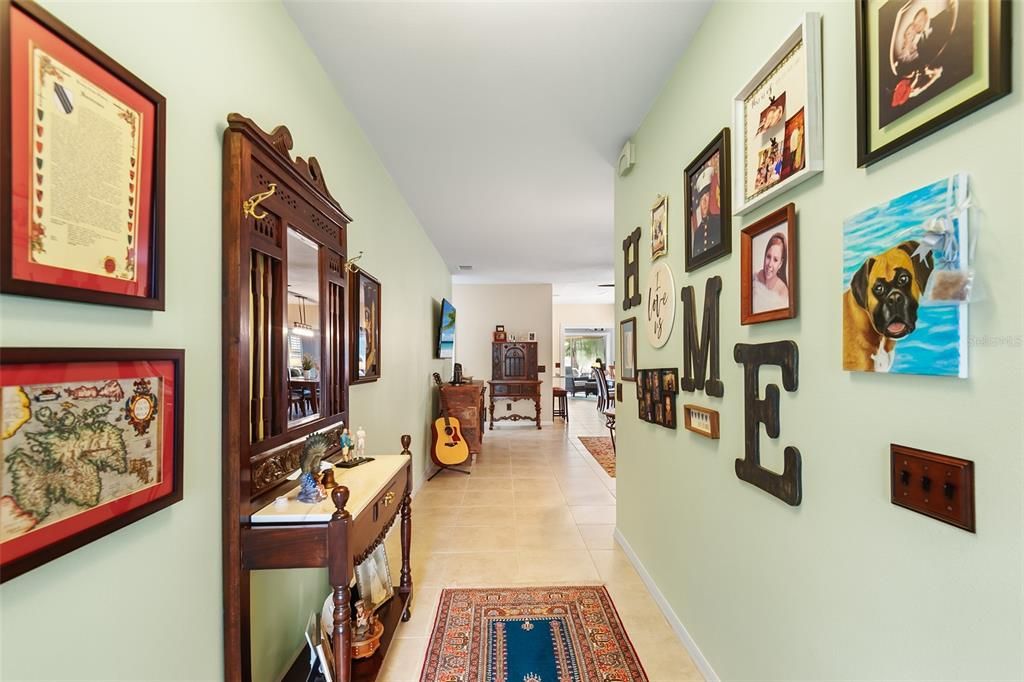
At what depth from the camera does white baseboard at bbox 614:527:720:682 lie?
185 cm

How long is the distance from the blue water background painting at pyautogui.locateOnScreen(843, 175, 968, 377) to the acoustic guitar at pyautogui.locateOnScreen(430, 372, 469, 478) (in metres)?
4.61

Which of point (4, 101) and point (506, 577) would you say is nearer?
point (4, 101)

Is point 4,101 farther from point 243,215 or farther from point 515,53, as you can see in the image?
point 515,53

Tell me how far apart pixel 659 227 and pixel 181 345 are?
2159 millimetres

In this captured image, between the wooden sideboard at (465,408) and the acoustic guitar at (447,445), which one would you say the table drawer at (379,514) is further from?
the wooden sideboard at (465,408)

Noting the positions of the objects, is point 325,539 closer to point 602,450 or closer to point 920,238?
point 920,238

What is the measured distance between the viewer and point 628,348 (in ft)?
9.82

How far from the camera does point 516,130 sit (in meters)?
2.74

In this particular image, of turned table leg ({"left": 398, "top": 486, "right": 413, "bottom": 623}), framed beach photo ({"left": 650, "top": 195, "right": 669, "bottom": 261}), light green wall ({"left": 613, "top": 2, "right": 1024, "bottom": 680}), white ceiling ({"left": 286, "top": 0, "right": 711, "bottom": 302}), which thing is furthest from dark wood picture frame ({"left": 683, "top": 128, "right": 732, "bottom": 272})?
turned table leg ({"left": 398, "top": 486, "right": 413, "bottom": 623})

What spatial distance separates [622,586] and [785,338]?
1.91 m

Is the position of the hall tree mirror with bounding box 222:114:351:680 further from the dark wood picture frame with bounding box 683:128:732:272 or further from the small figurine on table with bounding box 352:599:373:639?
the dark wood picture frame with bounding box 683:128:732:272

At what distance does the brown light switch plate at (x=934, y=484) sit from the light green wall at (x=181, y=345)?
66.1 inches

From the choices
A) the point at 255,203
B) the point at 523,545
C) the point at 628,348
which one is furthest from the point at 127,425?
the point at 523,545

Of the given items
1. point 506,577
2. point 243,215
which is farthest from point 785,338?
point 506,577
